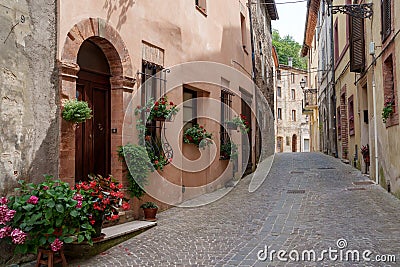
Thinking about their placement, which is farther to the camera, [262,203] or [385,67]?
[385,67]

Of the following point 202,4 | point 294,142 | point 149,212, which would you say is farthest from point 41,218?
point 294,142

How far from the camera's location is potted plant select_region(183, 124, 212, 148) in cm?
867

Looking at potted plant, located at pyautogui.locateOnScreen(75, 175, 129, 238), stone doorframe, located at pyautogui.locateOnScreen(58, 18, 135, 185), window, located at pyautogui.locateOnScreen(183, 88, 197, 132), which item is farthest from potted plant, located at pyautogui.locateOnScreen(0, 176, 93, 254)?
window, located at pyautogui.locateOnScreen(183, 88, 197, 132)

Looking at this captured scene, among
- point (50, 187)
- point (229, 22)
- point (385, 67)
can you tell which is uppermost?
point (229, 22)

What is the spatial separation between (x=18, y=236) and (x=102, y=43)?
328 cm

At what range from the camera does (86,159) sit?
6.05 metres

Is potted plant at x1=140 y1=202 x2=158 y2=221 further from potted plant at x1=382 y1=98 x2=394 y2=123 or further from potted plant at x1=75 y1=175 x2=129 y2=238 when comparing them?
potted plant at x1=382 y1=98 x2=394 y2=123

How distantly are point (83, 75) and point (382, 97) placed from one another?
642 centimetres

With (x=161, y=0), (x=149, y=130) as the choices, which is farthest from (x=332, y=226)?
(x=161, y=0)

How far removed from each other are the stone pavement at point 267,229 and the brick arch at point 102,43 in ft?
8.29

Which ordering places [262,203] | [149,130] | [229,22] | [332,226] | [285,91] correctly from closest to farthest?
[332,226] → [149,130] → [262,203] → [229,22] → [285,91]

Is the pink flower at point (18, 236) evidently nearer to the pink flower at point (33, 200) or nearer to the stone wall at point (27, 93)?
the pink flower at point (33, 200)

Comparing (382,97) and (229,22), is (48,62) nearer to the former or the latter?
(382,97)

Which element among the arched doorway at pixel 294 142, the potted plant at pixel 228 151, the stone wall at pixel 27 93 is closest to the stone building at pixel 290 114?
the arched doorway at pixel 294 142
